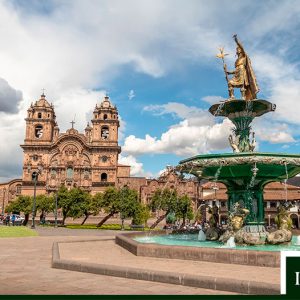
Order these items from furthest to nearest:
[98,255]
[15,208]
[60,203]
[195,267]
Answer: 1. [15,208]
2. [60,203]
3. [98,255]
4. [195,267]

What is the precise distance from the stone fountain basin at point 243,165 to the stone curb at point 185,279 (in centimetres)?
646

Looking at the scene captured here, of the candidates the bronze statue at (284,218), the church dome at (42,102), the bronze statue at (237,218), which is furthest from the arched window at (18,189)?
the bronze statue at (284,218)

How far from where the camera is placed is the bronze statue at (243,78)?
53.2ft

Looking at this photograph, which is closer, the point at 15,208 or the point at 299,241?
the point at 299,241

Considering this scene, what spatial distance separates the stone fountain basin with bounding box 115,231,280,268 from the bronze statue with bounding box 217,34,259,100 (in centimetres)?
780

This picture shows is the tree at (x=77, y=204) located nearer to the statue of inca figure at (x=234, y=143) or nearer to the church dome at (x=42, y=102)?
the church dome at (x=42, y=102)

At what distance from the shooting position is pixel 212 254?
9922 millimetres

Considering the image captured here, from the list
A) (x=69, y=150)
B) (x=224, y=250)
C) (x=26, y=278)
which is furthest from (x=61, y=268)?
(x=69, y=150)

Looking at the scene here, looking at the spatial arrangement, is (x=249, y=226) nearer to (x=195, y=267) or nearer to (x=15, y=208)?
(x=195, y=267)

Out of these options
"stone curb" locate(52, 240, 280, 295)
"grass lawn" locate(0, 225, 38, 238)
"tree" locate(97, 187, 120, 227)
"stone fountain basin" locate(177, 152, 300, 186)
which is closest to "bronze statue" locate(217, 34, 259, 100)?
"stone fountain basin" locate(177, 152, 300, 186)

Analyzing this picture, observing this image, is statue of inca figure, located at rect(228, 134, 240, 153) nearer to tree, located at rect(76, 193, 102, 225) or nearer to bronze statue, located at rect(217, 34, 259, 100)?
bronze statue, located at rect(217, 34, 259, 100)

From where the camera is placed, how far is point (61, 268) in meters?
9.56

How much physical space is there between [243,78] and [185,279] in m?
10.9

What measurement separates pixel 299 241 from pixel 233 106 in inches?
224
